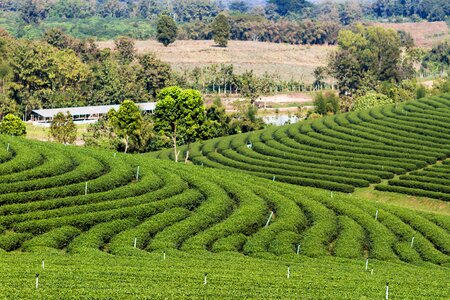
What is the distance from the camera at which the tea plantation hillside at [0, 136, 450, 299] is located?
34.2 m

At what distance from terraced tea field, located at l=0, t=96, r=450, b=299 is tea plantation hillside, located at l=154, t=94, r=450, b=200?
35.5 inches

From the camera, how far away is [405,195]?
71.4 metres

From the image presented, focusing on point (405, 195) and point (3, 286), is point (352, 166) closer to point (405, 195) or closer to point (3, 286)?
point (405, 195)

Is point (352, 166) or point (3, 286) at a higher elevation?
point (3, 286)

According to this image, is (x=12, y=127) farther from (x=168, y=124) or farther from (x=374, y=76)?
(x=374, y=76)

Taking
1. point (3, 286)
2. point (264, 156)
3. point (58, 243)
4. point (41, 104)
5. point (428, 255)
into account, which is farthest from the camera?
point (41, 104)

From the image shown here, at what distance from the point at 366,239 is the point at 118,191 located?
1555cm

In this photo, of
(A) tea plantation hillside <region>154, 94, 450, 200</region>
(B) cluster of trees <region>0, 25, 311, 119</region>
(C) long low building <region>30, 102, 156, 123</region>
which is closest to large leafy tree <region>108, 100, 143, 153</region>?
(A) tea plantation hillside <region>154, 94, 450, 200</region>

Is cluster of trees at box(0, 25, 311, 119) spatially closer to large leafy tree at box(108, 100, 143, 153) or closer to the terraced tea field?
large leafy tree at box(108, 100, 143, 153)

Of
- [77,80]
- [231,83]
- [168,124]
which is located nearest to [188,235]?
[168,124]

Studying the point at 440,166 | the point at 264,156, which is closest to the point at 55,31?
the point at 264,156

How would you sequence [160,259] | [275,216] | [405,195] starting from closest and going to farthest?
[160,259] → [275,216] → [405,195]

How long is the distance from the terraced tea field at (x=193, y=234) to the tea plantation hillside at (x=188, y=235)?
0.08 m

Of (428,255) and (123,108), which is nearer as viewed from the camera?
(428,255)
